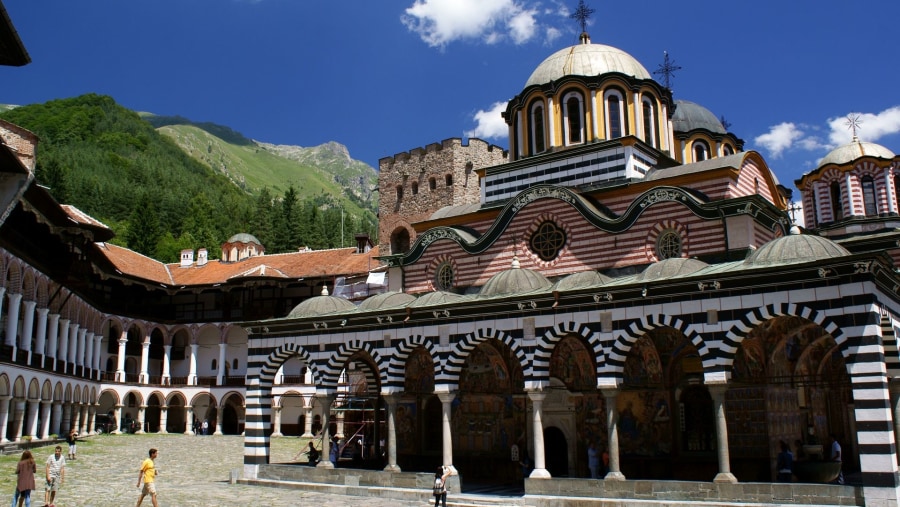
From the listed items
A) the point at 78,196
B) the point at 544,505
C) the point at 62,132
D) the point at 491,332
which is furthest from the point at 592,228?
the point at 62,132

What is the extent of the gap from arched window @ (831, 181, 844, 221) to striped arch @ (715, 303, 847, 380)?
1359cm

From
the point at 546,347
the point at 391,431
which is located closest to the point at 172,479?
the point at 391,431

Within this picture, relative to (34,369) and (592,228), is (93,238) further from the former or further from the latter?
(592,228)

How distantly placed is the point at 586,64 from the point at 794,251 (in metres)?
10.8

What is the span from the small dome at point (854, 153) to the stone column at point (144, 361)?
1272 inches

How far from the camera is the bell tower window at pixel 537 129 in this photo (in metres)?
24.1

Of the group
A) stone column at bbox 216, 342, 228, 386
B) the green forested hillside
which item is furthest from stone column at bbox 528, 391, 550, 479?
the green forested hillside

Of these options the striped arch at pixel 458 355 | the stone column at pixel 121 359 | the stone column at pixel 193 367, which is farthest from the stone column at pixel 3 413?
the stone column at pixel 193 367

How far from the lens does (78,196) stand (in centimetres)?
7262

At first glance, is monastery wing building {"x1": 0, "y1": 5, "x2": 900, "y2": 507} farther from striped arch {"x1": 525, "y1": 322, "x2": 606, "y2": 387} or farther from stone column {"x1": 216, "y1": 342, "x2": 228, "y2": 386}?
stone column {"x1": 216, "y1": 342, "x2": 228, "y2": 386}

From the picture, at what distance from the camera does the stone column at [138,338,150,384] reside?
41.7m

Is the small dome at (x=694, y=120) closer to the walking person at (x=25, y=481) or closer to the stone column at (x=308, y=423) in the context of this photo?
the stone column at (x=308, y=423)

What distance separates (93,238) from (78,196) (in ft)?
150

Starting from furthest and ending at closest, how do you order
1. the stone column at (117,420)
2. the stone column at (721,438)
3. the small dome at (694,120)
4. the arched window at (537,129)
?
the stone column at (117,420) → the small dome at (694,120) → the arched window at (537,129) → the stone column at (721,438)
